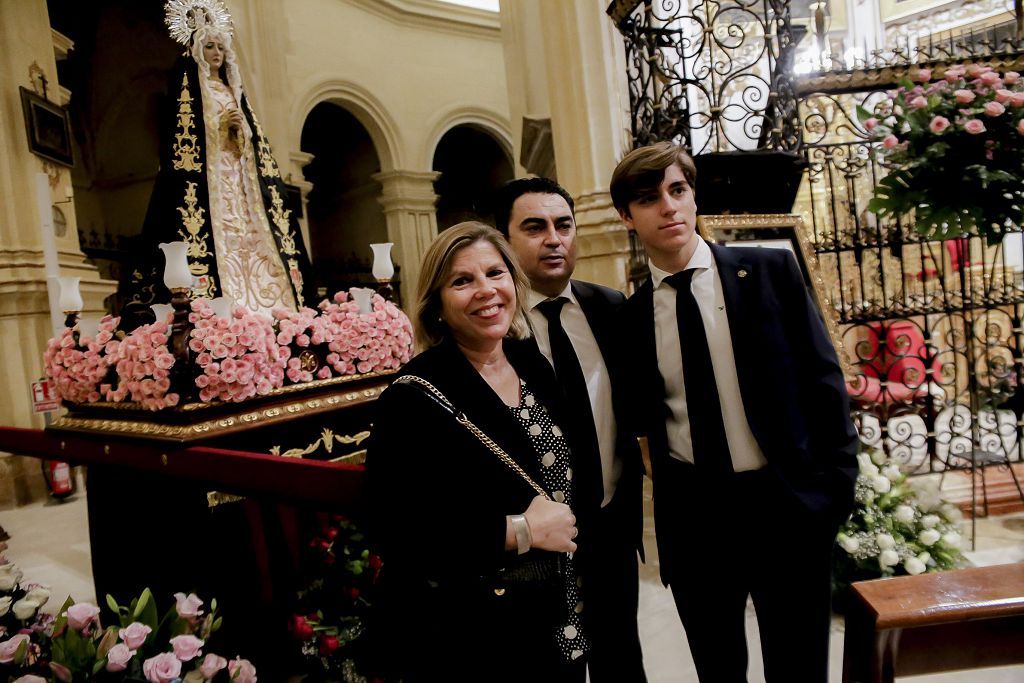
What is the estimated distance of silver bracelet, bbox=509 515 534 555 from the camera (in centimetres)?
116

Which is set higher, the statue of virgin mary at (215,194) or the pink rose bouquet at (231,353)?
the statue of virgin mary at (215,194)

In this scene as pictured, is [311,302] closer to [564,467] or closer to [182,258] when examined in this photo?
[182,258]

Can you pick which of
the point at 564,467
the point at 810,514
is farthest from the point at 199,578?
the point at 810,514

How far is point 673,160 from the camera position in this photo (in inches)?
59.9

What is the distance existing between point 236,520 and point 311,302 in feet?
3.97

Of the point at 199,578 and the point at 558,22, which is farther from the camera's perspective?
the point at 558,22

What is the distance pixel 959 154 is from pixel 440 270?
2815mm

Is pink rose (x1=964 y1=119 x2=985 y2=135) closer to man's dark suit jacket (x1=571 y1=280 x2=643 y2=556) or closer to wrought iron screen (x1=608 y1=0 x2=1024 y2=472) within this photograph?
wrought iron screen (x1=608 y1=0 x2=1024 y2=472)

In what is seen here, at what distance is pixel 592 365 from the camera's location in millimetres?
1666

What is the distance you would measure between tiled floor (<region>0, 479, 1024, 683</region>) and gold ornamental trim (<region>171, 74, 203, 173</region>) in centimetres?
238

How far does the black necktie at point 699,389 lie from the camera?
1519mm

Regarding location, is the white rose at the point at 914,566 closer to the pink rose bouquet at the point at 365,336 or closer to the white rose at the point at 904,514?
the white rose at the point at 904,514

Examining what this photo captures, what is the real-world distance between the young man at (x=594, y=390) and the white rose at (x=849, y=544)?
1.40 meters

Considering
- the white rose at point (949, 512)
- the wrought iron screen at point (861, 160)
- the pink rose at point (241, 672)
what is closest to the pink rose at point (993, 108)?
the wrought iron screen at point (861, 160)
